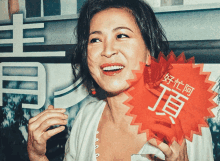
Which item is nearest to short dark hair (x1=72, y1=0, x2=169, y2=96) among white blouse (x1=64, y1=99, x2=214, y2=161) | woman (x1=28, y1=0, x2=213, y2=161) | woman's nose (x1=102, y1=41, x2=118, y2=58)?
woman (x1=28, y1=0, x2=213, y2=161)

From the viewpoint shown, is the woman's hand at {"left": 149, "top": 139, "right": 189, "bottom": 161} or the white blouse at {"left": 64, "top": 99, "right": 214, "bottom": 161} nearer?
the woman's hand at {"left": 149, "top": 139, "right": 189, "bottom": 161}

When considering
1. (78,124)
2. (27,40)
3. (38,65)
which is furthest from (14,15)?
(78,124)

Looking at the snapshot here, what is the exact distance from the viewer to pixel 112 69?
2.03 feet

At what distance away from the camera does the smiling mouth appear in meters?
0.61

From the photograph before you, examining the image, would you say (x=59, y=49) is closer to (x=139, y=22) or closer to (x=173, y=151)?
(x=139, y=22)

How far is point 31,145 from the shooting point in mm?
744

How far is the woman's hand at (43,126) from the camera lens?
0.65 m

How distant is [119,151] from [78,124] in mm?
241

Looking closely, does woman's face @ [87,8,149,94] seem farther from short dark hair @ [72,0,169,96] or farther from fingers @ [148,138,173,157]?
fingers @ [148,138,173,157]

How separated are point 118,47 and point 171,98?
0.81ft

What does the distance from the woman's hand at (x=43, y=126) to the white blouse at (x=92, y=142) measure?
12 centimetres

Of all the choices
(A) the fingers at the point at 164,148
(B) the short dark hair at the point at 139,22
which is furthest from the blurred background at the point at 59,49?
(A) the fingers at the point at 164,148

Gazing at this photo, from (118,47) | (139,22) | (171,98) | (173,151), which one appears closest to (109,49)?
(118,47)

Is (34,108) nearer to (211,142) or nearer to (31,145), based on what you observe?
(31,145)
